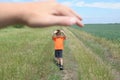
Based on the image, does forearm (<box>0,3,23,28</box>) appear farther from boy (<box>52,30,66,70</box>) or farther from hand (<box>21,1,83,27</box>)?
boy (<box>52,30,66,70</box>)

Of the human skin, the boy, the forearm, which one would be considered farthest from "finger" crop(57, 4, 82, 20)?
the boy

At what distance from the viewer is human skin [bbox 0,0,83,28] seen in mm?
1097

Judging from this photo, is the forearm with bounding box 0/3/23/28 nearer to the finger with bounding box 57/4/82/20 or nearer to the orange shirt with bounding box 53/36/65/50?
the finger with bounding box 57/4/82/20

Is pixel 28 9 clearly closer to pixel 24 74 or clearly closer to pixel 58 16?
pixel 58 16

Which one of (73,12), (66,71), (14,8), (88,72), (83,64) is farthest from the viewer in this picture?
(83,64)

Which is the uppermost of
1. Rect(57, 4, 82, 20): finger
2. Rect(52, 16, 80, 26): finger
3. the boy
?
Rect(57, 4, 82, 20): finger

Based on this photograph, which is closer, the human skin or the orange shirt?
the human skin

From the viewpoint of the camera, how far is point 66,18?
1.12 metres

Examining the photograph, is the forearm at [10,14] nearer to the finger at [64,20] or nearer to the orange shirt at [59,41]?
the finger at [64,20]

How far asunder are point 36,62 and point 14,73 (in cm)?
338

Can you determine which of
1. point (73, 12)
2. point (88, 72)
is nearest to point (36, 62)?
point (88, 72)

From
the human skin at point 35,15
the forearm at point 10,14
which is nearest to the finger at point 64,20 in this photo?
the human skin at point 35,15

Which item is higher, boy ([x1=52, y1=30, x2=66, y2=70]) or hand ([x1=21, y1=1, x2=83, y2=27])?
hand ([x1=21, y1=1, x2=83, y2=27])

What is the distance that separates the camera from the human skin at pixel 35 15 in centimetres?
110
